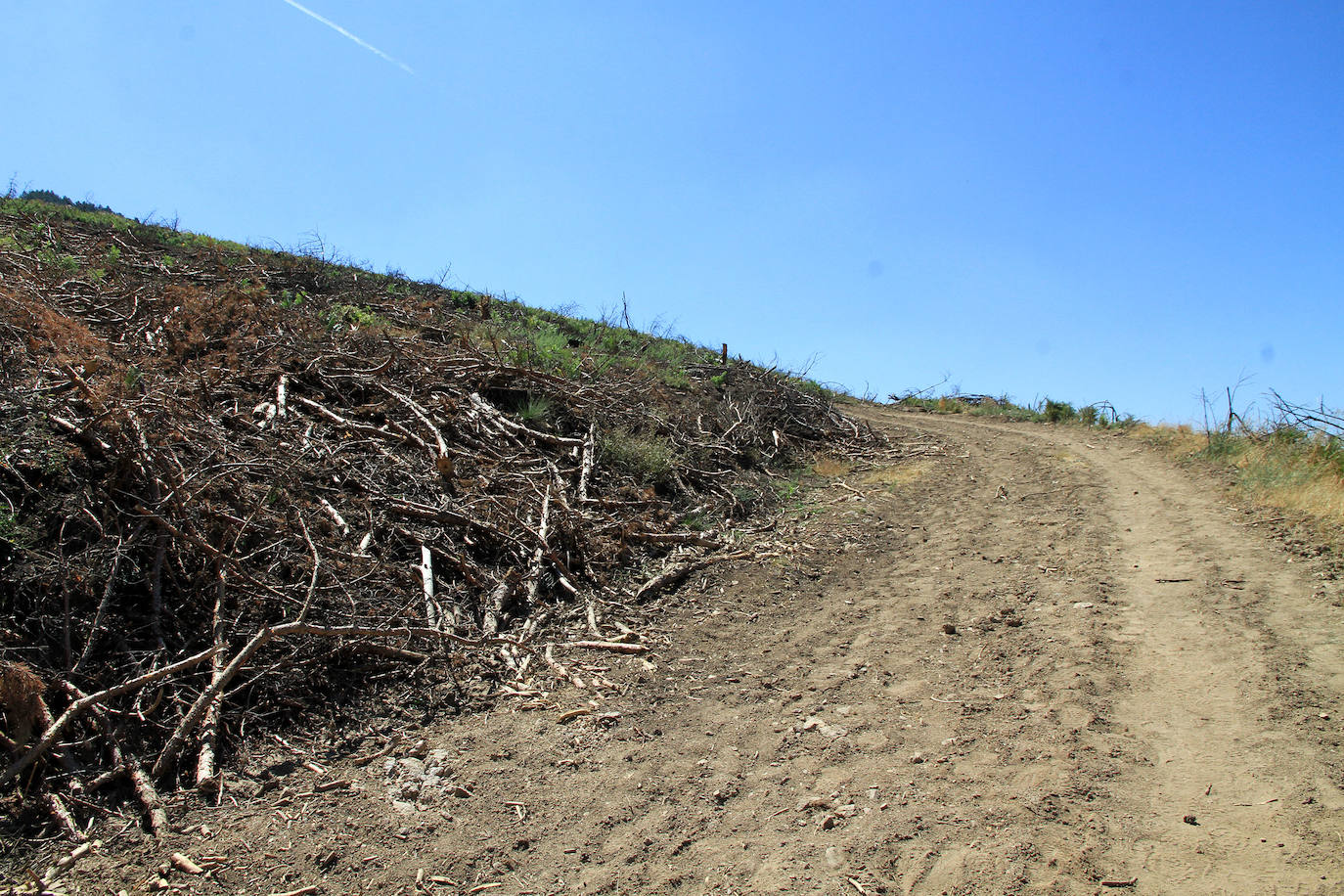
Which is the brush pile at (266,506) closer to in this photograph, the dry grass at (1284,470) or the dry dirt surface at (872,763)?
the dry dirt surface at (872,763)

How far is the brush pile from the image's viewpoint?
3553mm

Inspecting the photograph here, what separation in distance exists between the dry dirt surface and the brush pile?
45 centimetres

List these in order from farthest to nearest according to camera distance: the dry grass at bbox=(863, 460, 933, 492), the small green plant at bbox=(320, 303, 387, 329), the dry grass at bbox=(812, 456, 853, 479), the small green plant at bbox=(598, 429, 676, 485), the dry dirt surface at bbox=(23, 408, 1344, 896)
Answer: the dry grass at bbox=(812, 456, 853, 479), the dry grass at bbox=(863, 460, 933, 492), the small green plant at bbox=(320, 303, 387, 329), the small green plant at bbox=(598, 429, 676, 485), the dry dirt surface at bbox=(23, 408, 1344, 896)

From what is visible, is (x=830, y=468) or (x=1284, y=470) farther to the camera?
(x=830, y=468)

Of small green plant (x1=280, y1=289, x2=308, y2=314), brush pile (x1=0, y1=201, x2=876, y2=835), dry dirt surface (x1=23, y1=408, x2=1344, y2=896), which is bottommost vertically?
dry dirt surface (x1=23, y1=408, x2=1344, y2=896)

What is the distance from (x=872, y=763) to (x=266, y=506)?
156 inches

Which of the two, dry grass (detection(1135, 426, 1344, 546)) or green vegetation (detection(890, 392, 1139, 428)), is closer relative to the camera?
dry grass (detection(1135, 426, 1344, 546))

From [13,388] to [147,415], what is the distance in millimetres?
650

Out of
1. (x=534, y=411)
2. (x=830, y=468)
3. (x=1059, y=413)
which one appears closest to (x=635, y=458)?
(x=534, y=411)

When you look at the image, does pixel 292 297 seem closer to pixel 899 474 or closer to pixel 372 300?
pixel 372 300

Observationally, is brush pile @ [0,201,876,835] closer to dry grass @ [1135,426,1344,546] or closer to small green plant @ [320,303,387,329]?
small green plant @ [320,303,387,329]

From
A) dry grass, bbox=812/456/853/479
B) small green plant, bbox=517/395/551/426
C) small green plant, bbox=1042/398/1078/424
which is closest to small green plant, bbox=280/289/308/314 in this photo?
small green plant, bbox=517/395/551/426

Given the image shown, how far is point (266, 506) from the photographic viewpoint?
15.7ft

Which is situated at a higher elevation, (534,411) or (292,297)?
(292,297)
